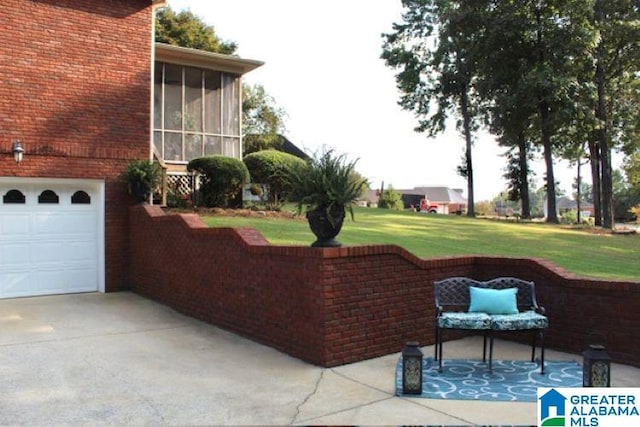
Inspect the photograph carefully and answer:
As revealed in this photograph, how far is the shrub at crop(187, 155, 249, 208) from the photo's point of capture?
14.0 meters

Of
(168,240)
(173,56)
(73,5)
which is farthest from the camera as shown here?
(173,56)

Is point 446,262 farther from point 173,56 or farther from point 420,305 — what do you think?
point 173,56

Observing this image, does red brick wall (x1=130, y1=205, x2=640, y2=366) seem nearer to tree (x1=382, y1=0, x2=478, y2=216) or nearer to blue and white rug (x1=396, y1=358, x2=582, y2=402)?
blue and white rug (x1=396, y1=358, x2=582, y2=402)

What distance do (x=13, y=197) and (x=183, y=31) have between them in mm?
22417

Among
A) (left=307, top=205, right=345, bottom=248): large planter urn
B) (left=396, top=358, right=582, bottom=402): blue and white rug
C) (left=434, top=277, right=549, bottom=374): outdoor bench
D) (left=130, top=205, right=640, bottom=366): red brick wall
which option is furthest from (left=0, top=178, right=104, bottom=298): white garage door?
(left=396, top=358, right=582, bottom=402): blue and white rug

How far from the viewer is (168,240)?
10.3 meters

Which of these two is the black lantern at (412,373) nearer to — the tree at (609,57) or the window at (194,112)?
the window at (194,112)

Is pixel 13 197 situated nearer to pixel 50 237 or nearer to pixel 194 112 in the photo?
pixel 50 237

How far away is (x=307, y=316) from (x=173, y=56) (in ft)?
43.3

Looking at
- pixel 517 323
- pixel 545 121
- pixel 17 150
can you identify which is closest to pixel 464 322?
pixel 517 323

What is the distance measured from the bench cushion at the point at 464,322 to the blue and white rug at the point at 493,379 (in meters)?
0.54

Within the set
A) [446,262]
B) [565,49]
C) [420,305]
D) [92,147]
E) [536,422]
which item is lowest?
[536,422]

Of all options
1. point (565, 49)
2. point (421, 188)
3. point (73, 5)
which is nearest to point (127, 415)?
point (73, 5)

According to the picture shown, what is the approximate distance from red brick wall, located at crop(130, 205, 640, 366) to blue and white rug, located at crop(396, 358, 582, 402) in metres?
0.68
